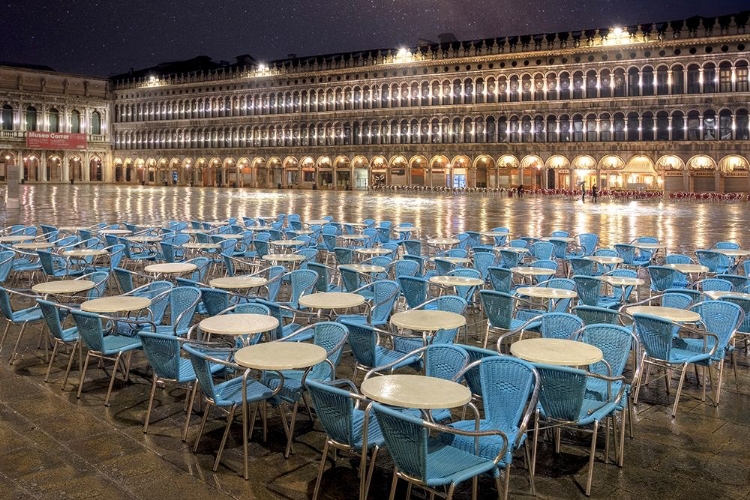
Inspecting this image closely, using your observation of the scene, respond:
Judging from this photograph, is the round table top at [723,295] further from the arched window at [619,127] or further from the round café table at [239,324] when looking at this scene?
the arched window at [619,127]

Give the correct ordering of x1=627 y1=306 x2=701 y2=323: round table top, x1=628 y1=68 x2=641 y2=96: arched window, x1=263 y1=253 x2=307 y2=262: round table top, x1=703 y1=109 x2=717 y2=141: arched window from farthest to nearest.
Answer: x1=628 y1=68 x2=641 y2=96: arched window → x1=703 y1=109 x2=717 y2=141: arched window → x1=263 y1=253 x2=307 y2=262: round table top → x1=627 y1=306 x2=701 y2=323: round table top

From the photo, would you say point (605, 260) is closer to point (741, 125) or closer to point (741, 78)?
point (741, 125)

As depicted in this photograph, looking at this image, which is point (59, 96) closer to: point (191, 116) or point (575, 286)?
point (191, 116)

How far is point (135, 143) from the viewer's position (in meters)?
75.9

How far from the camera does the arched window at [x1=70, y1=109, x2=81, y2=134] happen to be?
72238mm

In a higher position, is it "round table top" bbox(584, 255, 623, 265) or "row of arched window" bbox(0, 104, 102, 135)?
"row of arched window" bbox(0, 104, 102, 135)

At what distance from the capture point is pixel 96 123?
7562 cm

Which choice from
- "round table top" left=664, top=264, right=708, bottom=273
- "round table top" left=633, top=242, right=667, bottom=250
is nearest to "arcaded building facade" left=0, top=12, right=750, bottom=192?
"round table top" left=633, top=242, right=667, bottom=250

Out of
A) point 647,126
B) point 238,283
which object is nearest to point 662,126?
point 647,126

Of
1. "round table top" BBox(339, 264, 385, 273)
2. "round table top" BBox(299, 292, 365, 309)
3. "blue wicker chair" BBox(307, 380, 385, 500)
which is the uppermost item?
"round table top" BBox(339, 264, 385, 273)

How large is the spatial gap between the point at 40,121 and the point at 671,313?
74392 millimetres

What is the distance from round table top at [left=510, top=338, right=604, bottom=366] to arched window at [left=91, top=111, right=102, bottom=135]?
259ft

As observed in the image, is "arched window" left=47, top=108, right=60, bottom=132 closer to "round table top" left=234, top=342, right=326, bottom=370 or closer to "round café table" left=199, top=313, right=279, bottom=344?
"round café table" left=199, top=313, right=279, bottom=344

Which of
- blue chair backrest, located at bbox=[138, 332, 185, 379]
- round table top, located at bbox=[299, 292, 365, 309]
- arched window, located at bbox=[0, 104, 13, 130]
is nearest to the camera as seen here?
blue chair backrest, located at bbox=[138, 332, 185, 379]
